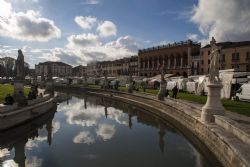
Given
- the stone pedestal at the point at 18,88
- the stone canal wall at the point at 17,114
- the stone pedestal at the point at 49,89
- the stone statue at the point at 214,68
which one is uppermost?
the stone statue at the point at 214,68

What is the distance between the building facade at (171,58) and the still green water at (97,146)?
157 feet

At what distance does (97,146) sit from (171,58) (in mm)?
68210

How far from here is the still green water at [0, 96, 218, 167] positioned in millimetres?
12828

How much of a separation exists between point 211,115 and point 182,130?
488 centimetres

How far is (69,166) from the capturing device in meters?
12.1

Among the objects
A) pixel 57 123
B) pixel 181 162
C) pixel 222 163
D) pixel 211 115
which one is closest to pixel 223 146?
pixel 222 163

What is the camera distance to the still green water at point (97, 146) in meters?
12.8

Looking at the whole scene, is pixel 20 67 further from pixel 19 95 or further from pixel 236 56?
pixel 236 56

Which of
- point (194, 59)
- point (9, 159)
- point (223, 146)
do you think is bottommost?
point (9, 159)

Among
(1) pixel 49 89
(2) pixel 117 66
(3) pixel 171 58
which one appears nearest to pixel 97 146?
(1) pixel 49 89

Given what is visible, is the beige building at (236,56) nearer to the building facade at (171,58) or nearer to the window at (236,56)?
the window at (236,56)

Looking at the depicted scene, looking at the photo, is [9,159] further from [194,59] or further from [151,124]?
[194,59]

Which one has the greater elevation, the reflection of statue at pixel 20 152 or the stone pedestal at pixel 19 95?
the stone pedestal at pixel 19 95

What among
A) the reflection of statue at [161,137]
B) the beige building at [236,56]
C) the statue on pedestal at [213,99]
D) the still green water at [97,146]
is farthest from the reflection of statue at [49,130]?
the beige building at [236,56]
